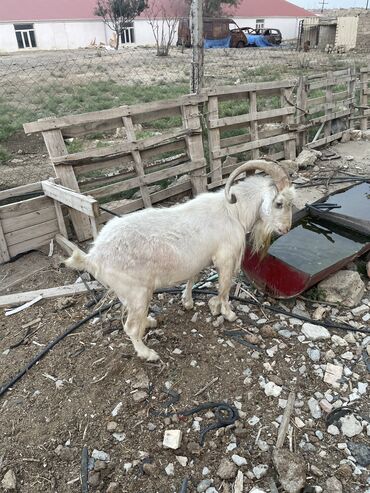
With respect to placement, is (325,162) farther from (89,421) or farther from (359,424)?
(89,421)

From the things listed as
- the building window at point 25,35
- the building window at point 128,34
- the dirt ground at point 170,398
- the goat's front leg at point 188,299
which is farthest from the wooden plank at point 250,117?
the building window at point 25,35

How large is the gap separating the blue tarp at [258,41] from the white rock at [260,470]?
40.7 metres

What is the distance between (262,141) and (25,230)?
5125mm

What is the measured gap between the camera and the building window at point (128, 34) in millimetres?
43169

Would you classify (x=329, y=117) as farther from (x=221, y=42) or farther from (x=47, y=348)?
(x=221, y=42)

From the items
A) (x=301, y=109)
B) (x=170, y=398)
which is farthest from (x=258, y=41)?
(x=170, y=398)

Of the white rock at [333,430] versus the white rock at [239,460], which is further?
the white rock at [333,430]

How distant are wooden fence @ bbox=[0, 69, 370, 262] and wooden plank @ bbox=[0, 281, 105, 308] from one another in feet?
2.41

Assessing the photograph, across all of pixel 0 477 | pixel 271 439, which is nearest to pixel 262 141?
pixel 271 439

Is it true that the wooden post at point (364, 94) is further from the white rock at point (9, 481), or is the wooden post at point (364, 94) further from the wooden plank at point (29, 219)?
the white rock at point (9, 481)

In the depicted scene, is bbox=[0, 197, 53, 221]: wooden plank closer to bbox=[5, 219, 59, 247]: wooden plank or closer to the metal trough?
bbox=[5, 219, 59, 247]: wooden plank

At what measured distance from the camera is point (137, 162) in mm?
6223

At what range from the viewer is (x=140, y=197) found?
6570mm

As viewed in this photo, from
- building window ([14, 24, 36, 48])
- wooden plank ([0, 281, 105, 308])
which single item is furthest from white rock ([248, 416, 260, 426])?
building window ([14, 24, 36, 48])
